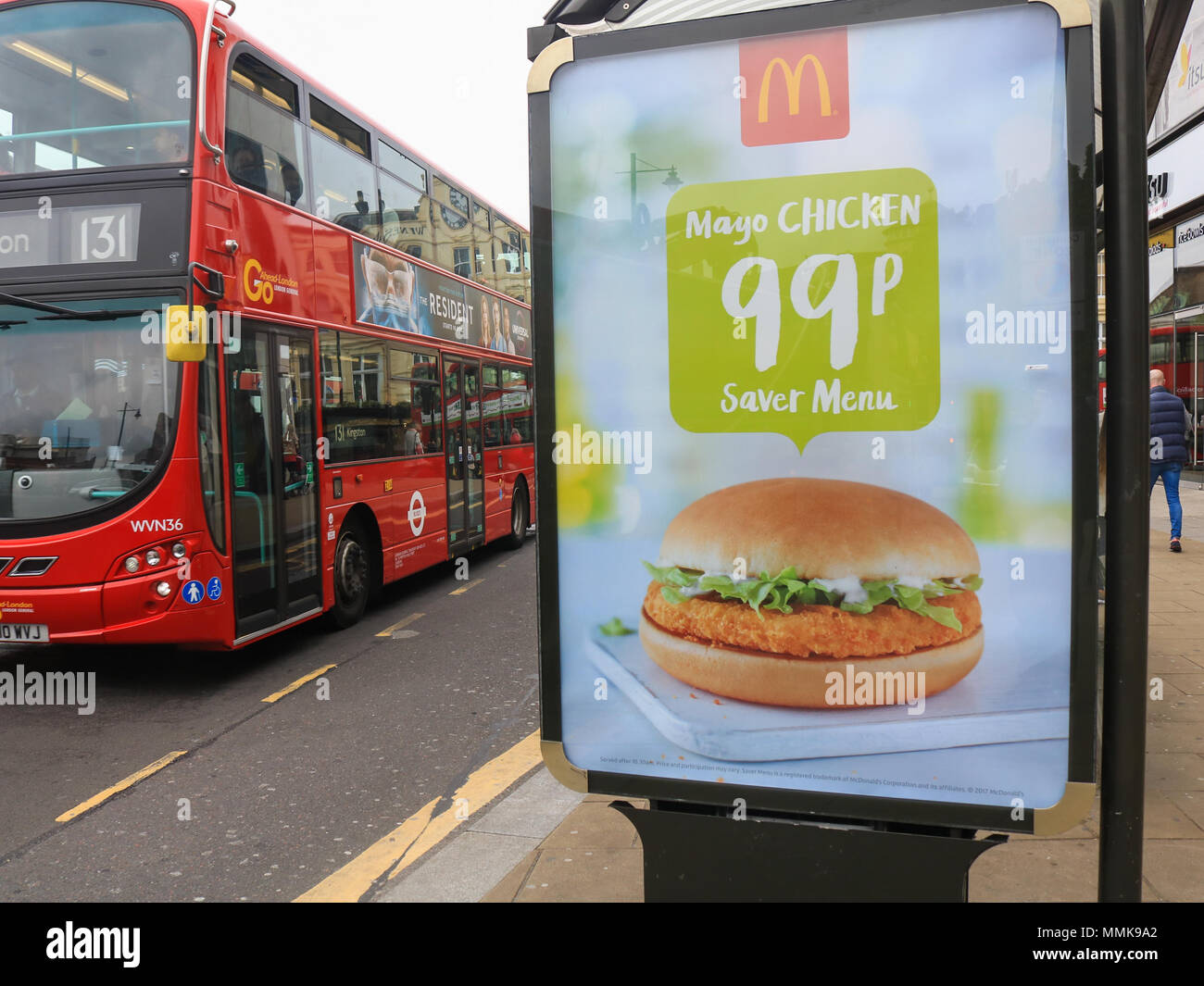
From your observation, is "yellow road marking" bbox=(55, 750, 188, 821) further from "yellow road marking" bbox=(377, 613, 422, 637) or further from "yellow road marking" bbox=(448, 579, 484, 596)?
"yellow road marking" bbox=(448, 579, 484, 596)

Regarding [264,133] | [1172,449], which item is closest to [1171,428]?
[1172,449]

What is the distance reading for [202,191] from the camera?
6.33 m

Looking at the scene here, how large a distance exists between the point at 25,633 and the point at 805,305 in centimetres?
582

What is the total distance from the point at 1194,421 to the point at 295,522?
53.2 feet

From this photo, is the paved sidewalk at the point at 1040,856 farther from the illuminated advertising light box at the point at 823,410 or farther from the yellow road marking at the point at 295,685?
the yellow road marking at the point at 295,685

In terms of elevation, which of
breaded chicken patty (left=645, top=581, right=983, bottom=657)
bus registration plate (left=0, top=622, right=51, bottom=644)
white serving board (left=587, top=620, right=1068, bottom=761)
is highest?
breaded chicken patty (left=645, top=581, right=983, bottom=657)

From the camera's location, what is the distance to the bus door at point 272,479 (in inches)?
266

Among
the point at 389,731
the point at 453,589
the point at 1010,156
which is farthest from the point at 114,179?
the point at 1010,156

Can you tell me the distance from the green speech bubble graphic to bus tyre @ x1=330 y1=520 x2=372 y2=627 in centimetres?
632

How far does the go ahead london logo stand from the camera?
2.22 metres

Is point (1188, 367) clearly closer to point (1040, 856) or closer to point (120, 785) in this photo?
point (1040, 856)

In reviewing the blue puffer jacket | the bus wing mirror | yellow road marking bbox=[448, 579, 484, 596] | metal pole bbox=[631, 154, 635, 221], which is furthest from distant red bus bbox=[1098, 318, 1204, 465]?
metal pole bbox=[631, 154, 635, 221]

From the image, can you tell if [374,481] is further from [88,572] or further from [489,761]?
[489,761]

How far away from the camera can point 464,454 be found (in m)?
11.3
